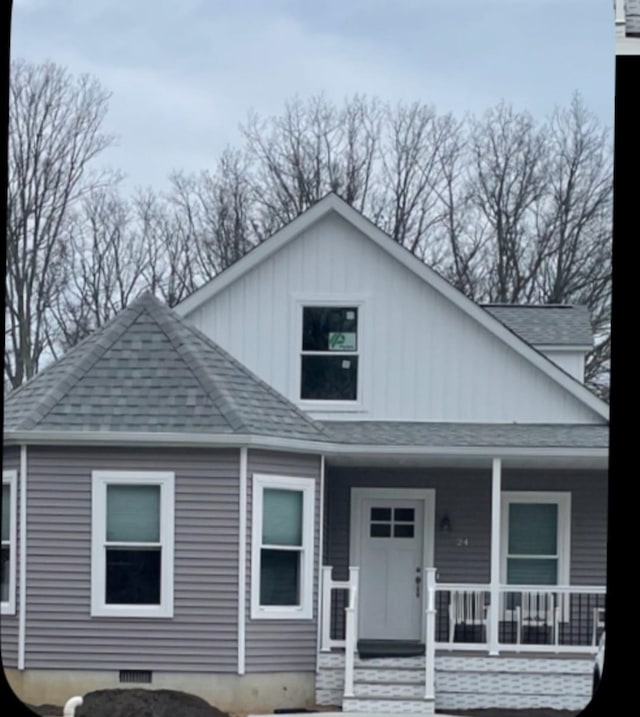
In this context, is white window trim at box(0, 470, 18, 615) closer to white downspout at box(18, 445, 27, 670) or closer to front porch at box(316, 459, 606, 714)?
white downspout at box(18, 445, 27, 670)

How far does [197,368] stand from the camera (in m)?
11.6

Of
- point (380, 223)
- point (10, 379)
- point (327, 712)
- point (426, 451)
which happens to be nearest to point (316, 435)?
point (426, 451)

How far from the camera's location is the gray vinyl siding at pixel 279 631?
11.0 m

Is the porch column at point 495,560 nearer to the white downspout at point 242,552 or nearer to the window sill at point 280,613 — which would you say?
the window sill at point 280,613

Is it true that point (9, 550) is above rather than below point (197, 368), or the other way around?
below

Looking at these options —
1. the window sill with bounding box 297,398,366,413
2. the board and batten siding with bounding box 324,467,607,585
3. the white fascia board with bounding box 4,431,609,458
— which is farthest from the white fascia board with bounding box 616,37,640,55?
the board and batten siding with bounding box 324,467,607,585

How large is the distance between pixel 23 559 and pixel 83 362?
171 cm

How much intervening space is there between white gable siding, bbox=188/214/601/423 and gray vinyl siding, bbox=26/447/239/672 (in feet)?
5.48

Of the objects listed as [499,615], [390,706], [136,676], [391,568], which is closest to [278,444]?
[391,568]

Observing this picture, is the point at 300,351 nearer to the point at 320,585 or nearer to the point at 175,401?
the point at 175,401

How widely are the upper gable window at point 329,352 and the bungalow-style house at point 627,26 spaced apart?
6.86 m

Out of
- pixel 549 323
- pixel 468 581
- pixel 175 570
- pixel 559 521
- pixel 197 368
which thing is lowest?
pixel 468 581

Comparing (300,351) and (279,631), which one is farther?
(300,351)

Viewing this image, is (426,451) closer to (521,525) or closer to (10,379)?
(521,525)
